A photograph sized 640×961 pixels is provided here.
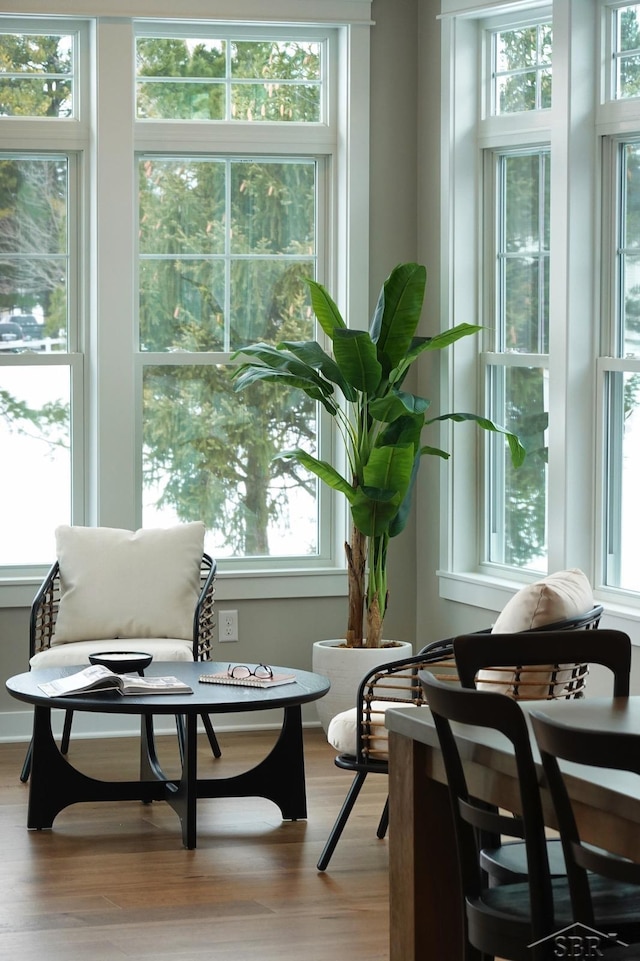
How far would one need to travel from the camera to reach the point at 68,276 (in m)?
5.56

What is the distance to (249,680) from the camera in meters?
4.20

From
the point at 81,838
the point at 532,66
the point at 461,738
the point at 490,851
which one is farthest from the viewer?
the point at 532,66

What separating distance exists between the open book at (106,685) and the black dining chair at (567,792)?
214cm

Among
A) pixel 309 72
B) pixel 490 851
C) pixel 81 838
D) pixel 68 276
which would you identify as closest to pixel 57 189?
pixel 68 276

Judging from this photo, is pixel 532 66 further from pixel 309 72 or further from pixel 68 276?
pixel 68 276

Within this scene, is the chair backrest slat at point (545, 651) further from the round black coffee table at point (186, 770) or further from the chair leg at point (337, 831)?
the round black coffee table at point (186, 770)

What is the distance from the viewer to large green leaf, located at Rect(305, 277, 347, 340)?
204 inches

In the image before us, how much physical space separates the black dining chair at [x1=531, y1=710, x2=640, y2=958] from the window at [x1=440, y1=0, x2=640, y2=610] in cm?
274

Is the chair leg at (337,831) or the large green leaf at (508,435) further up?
the large green leaf at (508,435)

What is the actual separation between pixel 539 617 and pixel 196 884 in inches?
47.7

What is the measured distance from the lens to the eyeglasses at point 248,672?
4258mm

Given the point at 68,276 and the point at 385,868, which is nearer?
the point at 385,868

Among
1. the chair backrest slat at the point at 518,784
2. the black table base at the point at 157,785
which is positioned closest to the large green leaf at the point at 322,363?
the black table base at the point at 157,785

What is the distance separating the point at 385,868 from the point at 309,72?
3.40m
